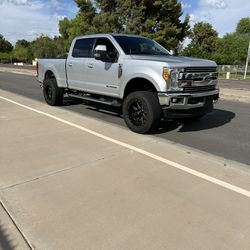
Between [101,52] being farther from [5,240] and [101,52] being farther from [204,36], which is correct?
[204,36]

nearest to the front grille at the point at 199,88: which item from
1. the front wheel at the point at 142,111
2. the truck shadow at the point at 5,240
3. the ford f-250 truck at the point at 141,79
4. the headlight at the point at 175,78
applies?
the ford f-250 truck at the point at 141,79

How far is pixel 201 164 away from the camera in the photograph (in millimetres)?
4863

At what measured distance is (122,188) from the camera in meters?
4.00

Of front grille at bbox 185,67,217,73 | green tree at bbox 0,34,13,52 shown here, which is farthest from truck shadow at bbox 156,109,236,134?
green tree at bbox 0,34,13,52

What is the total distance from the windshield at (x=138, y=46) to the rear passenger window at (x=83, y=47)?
3.16 feet

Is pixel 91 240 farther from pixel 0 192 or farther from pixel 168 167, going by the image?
pixel 168 167

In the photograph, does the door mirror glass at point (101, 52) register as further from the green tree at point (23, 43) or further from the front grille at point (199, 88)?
the green tree at point (23, 43)

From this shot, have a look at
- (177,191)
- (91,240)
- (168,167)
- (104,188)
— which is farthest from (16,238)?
(168,167)

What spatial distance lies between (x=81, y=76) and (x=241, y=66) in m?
50.3

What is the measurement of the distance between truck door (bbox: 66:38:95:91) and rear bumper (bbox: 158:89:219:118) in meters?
2.80

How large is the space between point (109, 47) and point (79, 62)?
120 centimetres

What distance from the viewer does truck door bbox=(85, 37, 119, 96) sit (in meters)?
7.10

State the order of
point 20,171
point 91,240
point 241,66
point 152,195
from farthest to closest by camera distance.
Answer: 1. point 241,66
2. point 20,171
3. point 152,195
4. point 91,240

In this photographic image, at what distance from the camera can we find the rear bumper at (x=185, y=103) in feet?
19.7
